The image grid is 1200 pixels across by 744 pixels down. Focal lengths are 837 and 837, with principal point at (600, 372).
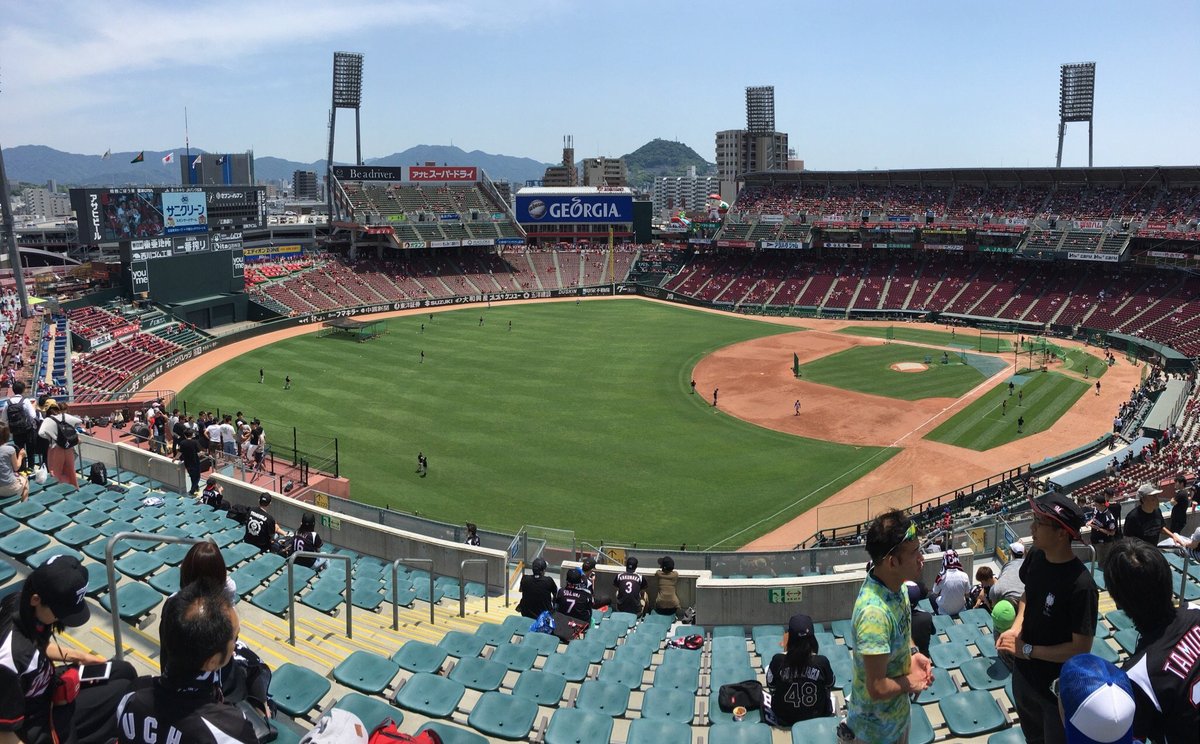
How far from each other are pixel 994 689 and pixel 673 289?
85.5 meters

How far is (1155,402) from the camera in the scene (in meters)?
41.4

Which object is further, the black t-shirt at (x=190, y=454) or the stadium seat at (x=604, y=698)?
the black t-shirt at (x=190, y=454)

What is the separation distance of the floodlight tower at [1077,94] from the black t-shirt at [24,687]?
10527 cm

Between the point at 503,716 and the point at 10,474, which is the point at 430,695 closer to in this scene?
the point at 503,716

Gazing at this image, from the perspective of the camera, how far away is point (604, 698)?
9273 mm

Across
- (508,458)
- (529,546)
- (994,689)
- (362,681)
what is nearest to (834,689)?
(994,689)

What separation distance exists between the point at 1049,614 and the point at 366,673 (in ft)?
22.7

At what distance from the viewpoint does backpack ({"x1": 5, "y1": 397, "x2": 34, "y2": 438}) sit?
15.3 metres

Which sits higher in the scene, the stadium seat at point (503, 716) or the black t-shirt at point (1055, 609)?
the black t-shirt at point (1055, 609)

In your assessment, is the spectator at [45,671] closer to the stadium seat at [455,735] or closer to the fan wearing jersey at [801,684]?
the stadium seat at [455,735]

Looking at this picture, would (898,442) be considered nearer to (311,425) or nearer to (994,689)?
(311,425)

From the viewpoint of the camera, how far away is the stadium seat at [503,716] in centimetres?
841

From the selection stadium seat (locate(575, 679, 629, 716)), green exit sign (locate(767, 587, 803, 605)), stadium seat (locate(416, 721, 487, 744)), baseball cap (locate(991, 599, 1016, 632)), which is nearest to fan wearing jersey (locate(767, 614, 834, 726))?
baseball cap (locate(991, 599, 1016, 632))

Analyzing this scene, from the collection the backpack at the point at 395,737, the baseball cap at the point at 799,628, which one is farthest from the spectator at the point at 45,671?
the baseball cap at the point at 799,628
